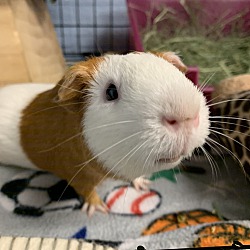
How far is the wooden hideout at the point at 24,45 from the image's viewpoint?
1.17 metres

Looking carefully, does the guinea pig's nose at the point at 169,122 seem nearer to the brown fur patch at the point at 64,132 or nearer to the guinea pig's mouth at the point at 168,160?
the guinea pig's mouth at the point at 168,160

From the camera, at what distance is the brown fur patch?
77cm

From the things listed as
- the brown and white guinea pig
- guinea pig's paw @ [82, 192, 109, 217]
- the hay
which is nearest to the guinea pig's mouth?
the brown and white guinea pig

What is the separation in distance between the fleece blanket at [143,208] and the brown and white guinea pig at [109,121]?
0.19ft

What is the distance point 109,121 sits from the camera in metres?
0.71

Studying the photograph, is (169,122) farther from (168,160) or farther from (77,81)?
(77,81)

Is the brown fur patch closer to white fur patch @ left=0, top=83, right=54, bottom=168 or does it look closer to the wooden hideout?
white fur patch @ left=0, top=83, right=54, bottom=168

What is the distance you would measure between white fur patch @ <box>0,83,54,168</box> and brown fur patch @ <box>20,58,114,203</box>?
0.08 feet

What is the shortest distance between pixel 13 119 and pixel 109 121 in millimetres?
371

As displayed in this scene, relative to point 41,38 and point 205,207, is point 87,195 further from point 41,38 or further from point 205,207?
point 41,38

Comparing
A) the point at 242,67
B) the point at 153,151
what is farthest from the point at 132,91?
the point at 242,67

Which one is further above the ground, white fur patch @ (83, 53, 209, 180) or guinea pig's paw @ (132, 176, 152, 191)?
white fur patch @ (83, 53, 209, 180)

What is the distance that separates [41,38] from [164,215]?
69 cm

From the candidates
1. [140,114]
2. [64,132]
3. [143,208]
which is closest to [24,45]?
[64,132]
